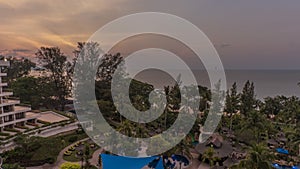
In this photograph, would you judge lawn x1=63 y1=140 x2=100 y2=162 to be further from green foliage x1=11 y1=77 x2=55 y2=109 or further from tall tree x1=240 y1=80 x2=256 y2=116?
tall tree x1=240 y1=80 x2=256 y2=116

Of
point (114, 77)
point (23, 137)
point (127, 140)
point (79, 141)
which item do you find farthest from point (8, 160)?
point (114, 77)

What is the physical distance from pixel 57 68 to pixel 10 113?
1729 cm

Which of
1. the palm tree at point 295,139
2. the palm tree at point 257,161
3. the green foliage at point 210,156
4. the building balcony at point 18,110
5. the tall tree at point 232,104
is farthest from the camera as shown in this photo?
the tall tree at point 232,104

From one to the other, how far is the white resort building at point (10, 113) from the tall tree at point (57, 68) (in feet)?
41.1

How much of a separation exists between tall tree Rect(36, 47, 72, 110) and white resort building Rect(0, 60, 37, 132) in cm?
1253

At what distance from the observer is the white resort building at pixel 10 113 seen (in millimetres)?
27922

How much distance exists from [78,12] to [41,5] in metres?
3.24

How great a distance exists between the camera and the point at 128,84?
132ft

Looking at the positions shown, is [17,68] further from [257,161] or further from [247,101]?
[257,161]

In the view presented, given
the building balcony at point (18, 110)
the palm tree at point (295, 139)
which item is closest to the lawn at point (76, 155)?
the building balcony at point (18, 110)

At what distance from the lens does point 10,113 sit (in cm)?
2853

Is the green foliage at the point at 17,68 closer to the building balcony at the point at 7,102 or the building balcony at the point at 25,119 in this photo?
the building balcony at the point at 7,102

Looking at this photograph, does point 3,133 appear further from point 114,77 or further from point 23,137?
point 114,77

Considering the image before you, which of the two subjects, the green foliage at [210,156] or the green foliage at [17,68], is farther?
the green foliage at [17,68]
